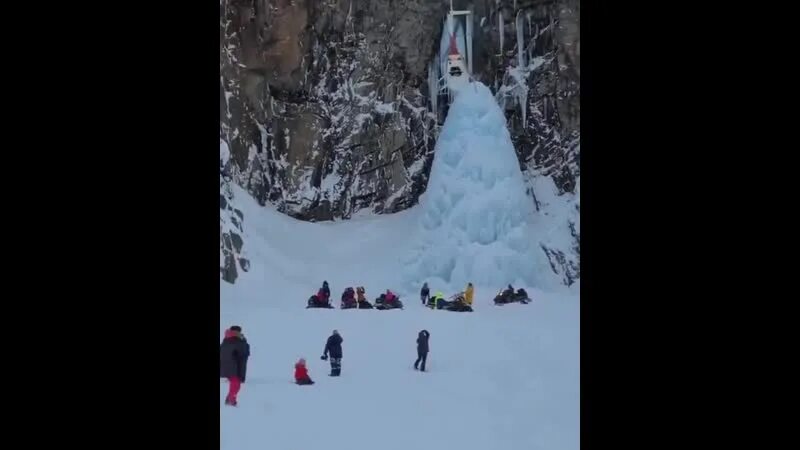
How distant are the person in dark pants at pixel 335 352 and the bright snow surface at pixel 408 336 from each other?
38mm

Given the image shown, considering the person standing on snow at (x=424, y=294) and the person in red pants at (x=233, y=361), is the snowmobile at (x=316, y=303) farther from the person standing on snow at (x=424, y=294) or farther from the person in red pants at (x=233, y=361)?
the person standing on snow at (x=424, y=294)

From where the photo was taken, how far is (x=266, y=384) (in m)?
5.11

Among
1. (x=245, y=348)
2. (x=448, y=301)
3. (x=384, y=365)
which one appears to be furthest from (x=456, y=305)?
(x=245, y=348)

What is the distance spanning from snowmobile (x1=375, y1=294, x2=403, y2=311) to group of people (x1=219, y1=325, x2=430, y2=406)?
0.23 meters

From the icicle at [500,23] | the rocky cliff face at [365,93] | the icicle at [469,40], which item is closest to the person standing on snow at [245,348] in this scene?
the rocky cliff face at [365,93]

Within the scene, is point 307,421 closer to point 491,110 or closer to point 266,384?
point 266,384

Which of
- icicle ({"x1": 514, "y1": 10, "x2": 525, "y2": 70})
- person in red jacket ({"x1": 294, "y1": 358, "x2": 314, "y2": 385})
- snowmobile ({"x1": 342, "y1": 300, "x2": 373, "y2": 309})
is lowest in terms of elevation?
person in red jacket ({"x1": 294, "y1": 358, "x2": 314, "y2": 385})

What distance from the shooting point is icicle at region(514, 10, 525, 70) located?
552 centimetres

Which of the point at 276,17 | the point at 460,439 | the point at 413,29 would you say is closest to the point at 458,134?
the point at 413,29

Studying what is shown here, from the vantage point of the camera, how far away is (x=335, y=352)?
5.17 m

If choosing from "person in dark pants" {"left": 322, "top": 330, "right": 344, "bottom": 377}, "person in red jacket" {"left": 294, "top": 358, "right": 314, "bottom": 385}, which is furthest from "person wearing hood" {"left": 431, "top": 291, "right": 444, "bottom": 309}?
"person in red jacket" {"left": 294, "top": 358, "right": 314, "bottom": 385}

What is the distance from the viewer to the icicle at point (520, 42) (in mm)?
5516

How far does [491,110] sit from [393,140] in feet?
2.26

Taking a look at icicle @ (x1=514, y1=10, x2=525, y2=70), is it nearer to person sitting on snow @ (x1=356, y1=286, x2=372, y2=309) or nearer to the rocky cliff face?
the rocky cliff face
